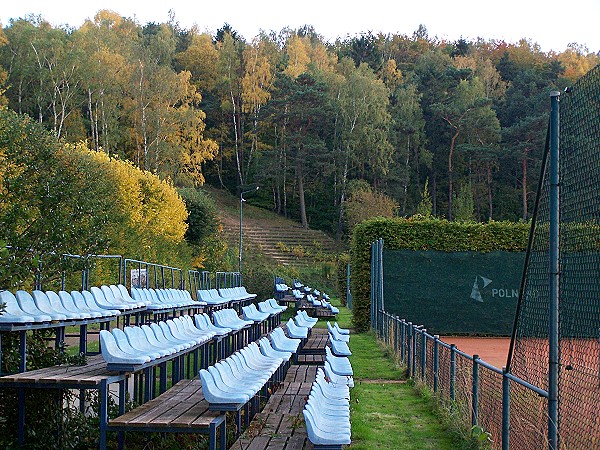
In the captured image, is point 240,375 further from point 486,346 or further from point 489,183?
point 489,183

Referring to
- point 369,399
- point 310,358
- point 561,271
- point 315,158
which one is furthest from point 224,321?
point 315,158

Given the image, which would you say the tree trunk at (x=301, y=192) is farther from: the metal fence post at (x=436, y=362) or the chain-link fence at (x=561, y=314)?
the chain-link fence at (x=561, y=314)

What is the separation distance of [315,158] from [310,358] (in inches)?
1795

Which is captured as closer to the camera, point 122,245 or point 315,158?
point 122,245

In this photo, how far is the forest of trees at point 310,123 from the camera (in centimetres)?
4750

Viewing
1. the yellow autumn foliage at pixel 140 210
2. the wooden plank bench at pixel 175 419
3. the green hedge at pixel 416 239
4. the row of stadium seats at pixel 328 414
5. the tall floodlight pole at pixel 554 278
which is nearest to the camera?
the tall floodlight pole at pixel 554 278

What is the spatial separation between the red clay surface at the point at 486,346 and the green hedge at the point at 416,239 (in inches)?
98.8

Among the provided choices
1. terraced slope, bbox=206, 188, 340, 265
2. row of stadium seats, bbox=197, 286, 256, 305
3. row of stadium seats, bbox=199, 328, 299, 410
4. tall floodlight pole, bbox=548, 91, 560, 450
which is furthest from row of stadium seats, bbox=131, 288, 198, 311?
terraced slope, bbox=206, 188, 340, 265

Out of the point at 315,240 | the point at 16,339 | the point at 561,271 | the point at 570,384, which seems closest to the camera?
the point at 570,384

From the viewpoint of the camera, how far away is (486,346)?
820 inches

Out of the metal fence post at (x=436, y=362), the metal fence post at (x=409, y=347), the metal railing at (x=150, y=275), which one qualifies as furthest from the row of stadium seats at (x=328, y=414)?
the metal railing at (x=150, y=275)

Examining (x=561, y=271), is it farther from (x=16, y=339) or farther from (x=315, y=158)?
(x=315, y=158)

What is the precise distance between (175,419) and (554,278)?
9.93ft

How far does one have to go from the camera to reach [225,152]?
65062 mm
